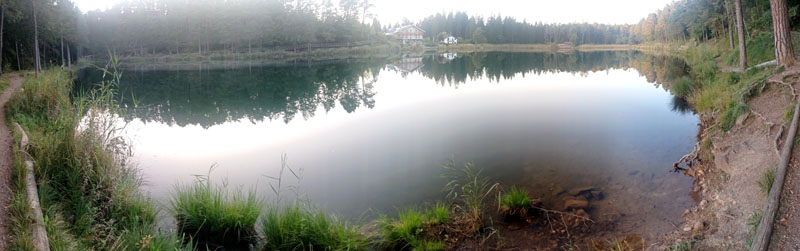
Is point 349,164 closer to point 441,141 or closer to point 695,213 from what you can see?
point 441,141

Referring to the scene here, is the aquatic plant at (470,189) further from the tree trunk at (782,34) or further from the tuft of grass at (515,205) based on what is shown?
the tree trunk at (782,34)

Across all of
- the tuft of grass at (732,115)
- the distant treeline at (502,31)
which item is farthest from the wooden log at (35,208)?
the distant treeline at (502,31)

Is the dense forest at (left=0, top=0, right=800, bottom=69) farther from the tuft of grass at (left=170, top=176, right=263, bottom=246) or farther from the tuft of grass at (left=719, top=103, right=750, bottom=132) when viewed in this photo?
the tuft of grass at (left=170, top=176, right=263, bottom=246)

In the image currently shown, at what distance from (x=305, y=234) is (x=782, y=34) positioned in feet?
41.2

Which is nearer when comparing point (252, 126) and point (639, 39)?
point (252, 126)

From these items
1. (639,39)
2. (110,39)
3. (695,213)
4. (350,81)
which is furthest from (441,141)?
(639,39)

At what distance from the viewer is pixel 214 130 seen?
40.3 feet

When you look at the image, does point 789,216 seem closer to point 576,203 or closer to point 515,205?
point 576,203

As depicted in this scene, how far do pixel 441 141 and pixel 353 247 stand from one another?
6074 millimetres

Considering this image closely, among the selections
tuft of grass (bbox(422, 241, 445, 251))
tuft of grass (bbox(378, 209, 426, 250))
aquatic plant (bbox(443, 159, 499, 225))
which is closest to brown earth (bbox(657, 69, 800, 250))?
aquatic plant (bbox(443, 159, 499, 225))

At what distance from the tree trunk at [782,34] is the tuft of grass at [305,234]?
11.4 metres

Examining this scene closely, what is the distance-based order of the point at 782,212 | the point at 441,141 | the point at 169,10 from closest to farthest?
1. the point at 782,212
2. the point at 441,141
3. the point at 169,10

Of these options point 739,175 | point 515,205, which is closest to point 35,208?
point 515,205

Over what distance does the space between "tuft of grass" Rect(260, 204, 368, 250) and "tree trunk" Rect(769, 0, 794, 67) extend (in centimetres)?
1135
